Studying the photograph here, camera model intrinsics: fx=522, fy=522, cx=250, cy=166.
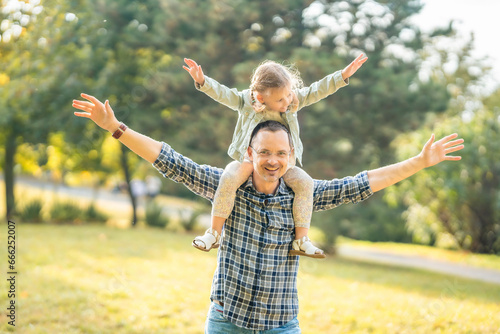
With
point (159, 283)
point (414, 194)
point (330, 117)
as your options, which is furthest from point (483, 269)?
point (159, 283)

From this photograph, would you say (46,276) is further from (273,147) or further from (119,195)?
(119,195)

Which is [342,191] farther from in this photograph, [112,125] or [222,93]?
[112,125]

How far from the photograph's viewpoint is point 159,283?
759cm

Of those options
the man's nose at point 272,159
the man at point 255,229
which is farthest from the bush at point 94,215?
the man's nose at point 272,159

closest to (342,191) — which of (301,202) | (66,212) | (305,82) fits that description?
(301,202)

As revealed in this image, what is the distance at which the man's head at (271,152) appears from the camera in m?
2.46

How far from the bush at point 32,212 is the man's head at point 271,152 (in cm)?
1478

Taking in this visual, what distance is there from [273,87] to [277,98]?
62 mm

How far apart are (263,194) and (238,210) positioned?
6.0 inches

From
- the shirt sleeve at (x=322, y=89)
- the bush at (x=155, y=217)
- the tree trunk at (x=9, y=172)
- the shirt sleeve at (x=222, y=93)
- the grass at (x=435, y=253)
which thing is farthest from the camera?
the bush at (x=155, y=217)

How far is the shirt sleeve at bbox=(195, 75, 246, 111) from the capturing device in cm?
285

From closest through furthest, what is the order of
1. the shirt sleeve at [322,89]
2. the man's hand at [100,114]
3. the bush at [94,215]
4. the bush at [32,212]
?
the man's hand at [100,114] < the shirt sleeve at [322,89] < the bush at [32,212] < the bush at [94,215]

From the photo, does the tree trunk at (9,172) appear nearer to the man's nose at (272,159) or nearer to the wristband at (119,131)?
the wristband at (119,131)

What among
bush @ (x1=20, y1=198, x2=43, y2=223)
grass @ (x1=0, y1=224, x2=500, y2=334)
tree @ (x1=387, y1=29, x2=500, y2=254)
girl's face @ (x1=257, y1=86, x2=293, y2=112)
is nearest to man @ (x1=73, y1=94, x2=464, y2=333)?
girl's face @ (x1=257, y1=86, x2=293, y2=112)
